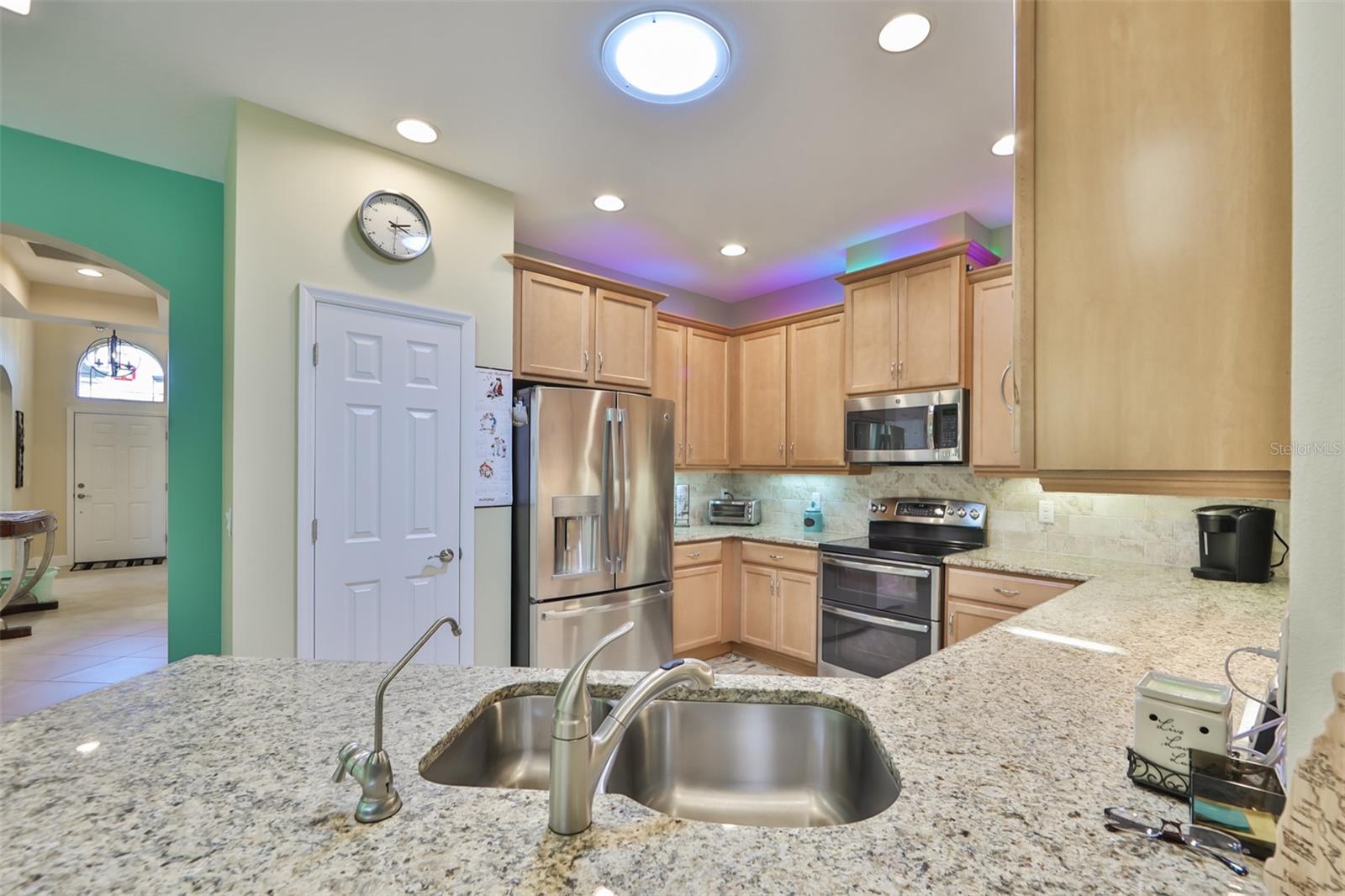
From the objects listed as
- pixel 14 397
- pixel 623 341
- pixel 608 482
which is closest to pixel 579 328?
pixel 623 341

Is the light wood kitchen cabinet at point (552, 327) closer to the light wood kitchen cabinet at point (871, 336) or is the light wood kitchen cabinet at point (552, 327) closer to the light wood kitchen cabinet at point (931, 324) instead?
the light wood kitchen cabinet at point (871, 336)

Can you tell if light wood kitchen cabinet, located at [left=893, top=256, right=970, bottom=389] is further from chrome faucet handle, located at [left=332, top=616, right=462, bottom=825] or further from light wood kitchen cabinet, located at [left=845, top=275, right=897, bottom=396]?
chrome faucet handle, located at [left=332, top=616, right=462, bottom=825]

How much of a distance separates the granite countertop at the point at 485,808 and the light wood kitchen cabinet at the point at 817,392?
8.40 ft

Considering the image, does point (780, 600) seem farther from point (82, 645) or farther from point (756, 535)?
point (82, 645)

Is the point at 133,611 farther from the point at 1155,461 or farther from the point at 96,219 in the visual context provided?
the point at 1155,461

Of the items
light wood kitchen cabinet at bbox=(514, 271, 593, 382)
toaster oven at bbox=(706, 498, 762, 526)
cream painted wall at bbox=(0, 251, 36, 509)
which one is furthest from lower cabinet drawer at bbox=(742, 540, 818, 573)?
cream painted wall at bbox=(0, 251, 36, 509)

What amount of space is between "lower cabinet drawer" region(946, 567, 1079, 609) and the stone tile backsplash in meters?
0.44

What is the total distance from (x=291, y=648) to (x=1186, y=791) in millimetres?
2664

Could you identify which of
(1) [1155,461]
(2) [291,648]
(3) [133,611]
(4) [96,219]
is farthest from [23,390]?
(1) [1155,461]

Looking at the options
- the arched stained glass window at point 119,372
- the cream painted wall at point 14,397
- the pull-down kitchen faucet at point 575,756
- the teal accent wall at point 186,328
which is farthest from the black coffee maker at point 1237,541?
the arched stained glass window at point 119,372

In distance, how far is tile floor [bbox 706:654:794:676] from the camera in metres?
3.72

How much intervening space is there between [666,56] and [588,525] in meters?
2.03

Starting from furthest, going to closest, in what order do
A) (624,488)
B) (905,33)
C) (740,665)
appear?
1. (740,665)
2. (624,488)
3. (905,33)

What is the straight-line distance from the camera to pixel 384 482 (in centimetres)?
247
